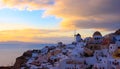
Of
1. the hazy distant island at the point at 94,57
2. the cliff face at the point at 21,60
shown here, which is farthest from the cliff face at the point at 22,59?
the hazy distant island at the point at 94,57

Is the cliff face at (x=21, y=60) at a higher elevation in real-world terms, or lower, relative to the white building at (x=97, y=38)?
lower

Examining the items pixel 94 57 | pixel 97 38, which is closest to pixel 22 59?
pixel 97 38

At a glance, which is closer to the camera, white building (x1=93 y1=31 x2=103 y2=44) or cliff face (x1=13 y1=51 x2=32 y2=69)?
white building (x1=93 y1=31 x2=103 y2=44)

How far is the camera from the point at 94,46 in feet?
241

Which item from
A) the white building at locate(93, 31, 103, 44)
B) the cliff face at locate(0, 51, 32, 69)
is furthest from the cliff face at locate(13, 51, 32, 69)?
the white building at locate(93, 31, 103, 44)

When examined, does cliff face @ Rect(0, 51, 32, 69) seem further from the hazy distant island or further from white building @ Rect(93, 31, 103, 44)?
white building @ Rect(93, 31, 103, 44)

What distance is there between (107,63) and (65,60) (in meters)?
8.96

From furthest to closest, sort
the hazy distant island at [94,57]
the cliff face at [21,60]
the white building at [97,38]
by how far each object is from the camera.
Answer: the cliff face at [21,60], the white building at [97,38], the hazy distant island at [94,57]

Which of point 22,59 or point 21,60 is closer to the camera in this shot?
point 21,60

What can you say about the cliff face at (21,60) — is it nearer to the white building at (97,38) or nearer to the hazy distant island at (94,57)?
the hazy distant island at (94,57)

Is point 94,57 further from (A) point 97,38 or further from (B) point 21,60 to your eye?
(B) point 21,60

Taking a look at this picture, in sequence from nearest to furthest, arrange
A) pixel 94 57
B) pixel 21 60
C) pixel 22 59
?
pixel 94 57, pixel 21 60, pixel 22 59

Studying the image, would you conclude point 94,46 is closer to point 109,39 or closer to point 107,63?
point 109,39

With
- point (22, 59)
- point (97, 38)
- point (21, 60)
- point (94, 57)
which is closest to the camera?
point (94, 57)
